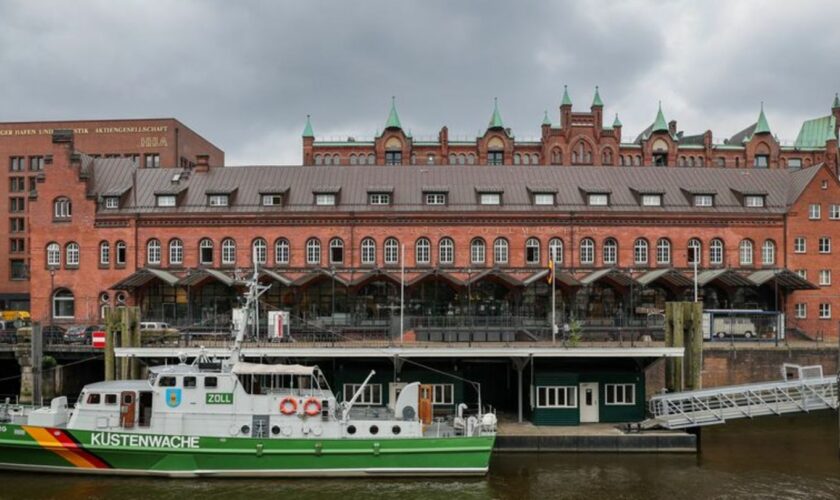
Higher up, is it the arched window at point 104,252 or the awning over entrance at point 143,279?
the arched window at point 104,252

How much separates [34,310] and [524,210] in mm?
38641

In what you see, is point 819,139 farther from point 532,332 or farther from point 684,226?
point 532,332

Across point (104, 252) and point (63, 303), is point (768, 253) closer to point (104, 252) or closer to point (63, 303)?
point (104, 252)

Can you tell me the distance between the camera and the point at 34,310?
56812mm

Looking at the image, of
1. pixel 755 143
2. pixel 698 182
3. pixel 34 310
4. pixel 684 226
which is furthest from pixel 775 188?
pixel 34 310

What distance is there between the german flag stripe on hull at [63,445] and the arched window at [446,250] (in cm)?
3222

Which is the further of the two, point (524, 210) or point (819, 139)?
point (819, 139)

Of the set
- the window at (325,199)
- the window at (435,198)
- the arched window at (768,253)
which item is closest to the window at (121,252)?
the window at (325,199)

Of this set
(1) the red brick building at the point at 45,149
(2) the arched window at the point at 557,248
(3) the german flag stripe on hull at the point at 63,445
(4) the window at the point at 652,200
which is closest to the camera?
(3) the german flag stripe on hull at the point at 63,445

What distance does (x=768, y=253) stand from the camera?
5800 centimetres

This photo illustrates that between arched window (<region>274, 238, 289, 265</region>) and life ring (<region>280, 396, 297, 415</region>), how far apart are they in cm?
2868

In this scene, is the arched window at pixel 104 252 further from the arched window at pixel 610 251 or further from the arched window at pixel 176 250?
the arched window at pixel 610 251

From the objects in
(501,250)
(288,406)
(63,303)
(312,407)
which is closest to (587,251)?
(501,250)

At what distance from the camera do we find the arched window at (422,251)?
56.4 m
